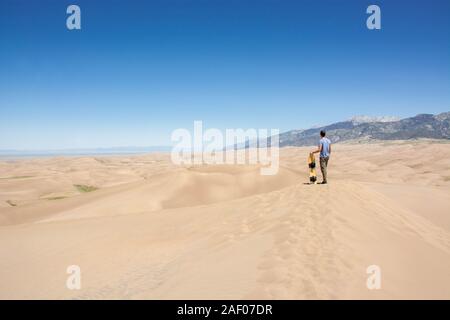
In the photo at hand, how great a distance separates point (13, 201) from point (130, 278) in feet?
98.9

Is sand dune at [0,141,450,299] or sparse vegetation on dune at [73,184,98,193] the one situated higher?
sand dune at [0,141,450,299]

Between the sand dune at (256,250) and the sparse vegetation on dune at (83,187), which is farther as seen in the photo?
the sparse vegetation on dune at (83,187)

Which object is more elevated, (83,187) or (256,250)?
(256,250)

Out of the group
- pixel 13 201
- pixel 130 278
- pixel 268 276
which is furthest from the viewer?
pixel 13 201

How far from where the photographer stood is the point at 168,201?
18.6 metres

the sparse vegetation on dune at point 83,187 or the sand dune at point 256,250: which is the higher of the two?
the sand dune at point 256,250

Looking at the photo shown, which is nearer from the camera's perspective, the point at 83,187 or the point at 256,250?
the point at 256,250

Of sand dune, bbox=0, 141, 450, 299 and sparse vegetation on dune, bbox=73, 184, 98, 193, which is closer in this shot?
sand dune, bbox=0, 141, 450, 299
